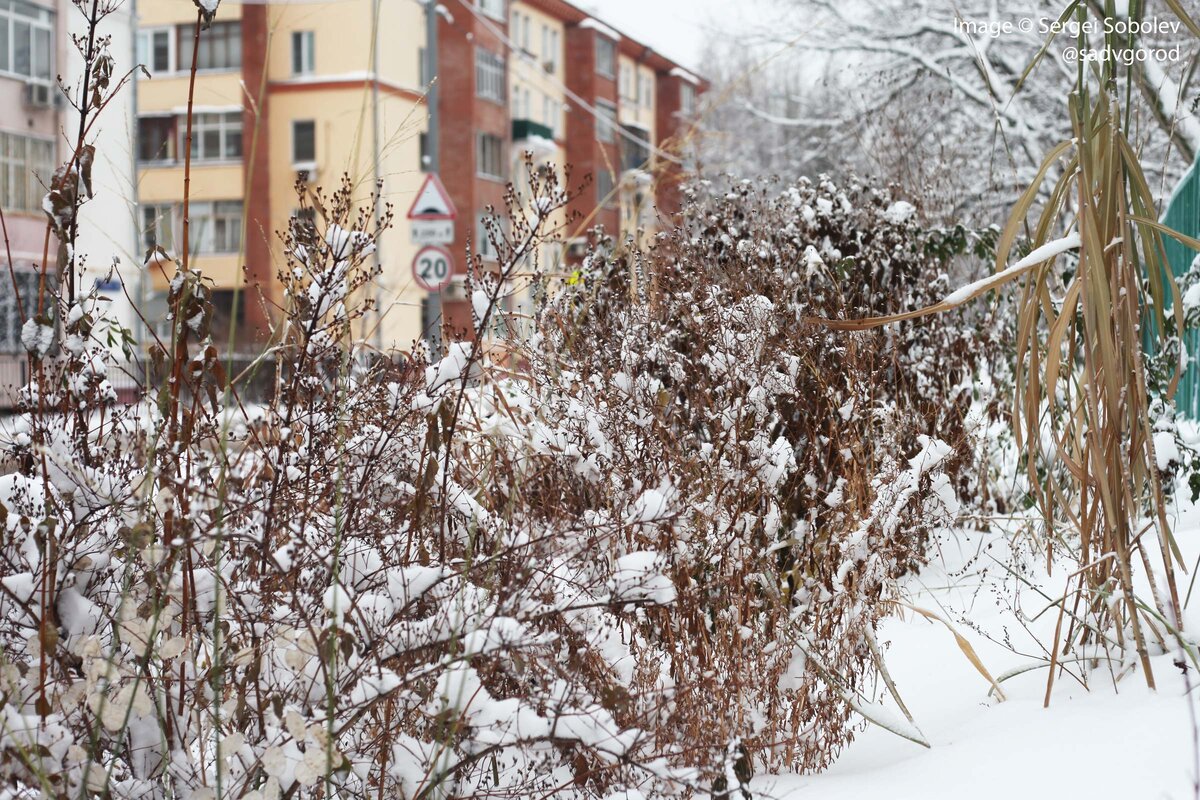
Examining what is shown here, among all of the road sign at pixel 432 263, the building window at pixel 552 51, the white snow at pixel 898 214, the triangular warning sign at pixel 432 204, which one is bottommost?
the white snow at pixel 898 214

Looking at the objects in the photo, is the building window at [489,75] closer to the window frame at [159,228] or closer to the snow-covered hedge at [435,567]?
the snow-covered hedge at [435,567]

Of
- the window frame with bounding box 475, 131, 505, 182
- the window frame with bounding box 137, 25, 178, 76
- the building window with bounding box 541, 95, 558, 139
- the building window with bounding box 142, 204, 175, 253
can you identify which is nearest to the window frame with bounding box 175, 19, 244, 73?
the window frame with bounding box 137, 25, 178, 76

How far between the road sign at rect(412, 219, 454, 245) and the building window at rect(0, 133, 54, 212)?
1258 centimetres

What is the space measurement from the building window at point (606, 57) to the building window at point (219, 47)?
14184 mm

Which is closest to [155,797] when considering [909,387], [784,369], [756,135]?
[784,369]

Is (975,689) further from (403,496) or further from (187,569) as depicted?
(187,569)

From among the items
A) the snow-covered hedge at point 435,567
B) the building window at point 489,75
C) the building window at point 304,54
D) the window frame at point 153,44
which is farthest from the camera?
the building window at point 489,75

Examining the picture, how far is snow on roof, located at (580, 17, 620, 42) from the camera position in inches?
1768

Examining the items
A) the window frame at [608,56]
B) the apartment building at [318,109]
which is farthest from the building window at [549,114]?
the window frame at [608,56]

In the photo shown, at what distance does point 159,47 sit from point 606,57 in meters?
16.2

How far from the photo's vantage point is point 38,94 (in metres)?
23.6

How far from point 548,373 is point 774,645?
1191 millimetres

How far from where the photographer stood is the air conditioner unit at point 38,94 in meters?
23.5

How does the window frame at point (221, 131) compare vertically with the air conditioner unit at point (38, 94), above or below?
above
